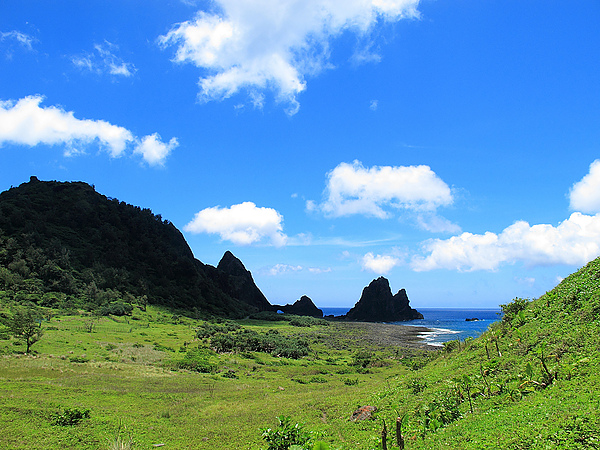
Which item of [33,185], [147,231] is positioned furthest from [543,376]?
[33,185]

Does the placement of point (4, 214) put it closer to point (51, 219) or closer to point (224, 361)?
point (51, 219)

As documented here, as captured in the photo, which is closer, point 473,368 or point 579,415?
point 579,415

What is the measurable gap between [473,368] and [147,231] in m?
175

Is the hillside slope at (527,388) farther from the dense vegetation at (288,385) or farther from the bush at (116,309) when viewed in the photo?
the bush at (116,309)

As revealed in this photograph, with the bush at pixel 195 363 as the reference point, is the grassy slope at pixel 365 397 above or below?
above

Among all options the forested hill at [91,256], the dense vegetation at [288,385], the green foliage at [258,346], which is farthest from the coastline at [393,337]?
the forested hill at [91,256]

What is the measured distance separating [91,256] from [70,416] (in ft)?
389

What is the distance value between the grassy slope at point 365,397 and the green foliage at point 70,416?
0.53m

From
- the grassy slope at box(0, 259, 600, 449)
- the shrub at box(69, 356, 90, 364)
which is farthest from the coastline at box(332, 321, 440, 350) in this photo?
the shrub at box(69, 356, 90, 364)

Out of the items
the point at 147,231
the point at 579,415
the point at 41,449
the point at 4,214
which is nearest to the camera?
the point at 579,415

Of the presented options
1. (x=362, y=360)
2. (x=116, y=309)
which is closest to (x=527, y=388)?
(x=362, y=360)

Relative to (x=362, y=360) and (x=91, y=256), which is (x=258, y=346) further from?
(x=91, y=256)

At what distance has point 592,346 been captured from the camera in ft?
44.5

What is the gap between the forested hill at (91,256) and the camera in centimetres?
9062
